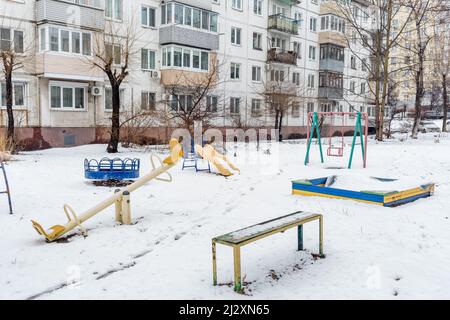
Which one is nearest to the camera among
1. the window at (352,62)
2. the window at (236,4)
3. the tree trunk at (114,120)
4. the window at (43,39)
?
the tree trunk at (114,120)

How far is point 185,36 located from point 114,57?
6.59 meters

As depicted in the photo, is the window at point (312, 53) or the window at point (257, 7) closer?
the window at point (257, 7)

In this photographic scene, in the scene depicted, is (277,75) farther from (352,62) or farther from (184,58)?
(352,62)

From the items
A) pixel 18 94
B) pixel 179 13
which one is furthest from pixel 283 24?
pixel 18 94

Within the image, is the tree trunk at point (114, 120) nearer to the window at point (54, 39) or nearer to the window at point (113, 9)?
the window at point (54, 39)

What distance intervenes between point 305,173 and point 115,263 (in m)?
9.04

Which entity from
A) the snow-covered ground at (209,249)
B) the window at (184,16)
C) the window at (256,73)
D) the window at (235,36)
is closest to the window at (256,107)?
the window at (256,73)

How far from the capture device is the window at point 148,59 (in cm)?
2648

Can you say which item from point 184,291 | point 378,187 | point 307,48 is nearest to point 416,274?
point 184,291

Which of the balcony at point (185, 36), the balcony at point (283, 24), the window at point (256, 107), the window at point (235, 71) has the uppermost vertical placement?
the balcony at point (283, 24)

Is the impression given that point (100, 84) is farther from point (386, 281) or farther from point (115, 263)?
point (386, 281)

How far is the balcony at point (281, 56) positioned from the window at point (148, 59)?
418 inches

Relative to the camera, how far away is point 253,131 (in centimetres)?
3136

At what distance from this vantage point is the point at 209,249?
583cm
